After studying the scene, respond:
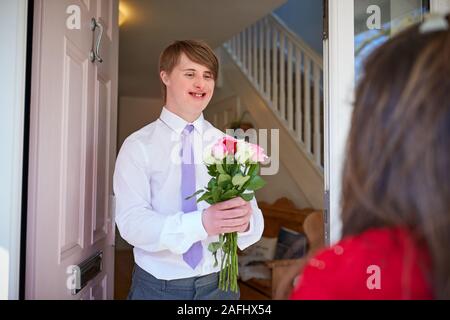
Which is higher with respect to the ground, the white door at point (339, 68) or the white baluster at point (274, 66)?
the white baluster at point (274, 66)

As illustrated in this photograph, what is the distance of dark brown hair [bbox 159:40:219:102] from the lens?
1805 mm

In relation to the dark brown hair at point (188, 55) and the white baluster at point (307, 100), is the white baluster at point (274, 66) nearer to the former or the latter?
the white baluster at point (307, 100)

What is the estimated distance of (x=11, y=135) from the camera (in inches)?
51.8

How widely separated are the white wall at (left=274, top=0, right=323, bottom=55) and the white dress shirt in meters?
2.49

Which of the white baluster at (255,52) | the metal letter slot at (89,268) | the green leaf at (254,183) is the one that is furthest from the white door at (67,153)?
the white baluster at (255,52)

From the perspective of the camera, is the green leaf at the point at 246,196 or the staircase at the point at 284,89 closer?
the green leaf at the point at 246,196

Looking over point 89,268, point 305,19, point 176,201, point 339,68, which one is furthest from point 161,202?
point 305,19

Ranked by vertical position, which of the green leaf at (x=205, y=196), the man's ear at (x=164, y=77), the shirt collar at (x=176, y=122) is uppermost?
the man's ear at (x=164, y=77)

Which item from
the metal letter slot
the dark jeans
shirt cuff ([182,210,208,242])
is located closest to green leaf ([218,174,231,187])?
shirt cuff ([182,210,208,242])

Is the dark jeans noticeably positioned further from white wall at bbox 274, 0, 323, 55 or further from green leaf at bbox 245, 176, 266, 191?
white wall at bbox 274, 0, 323, 55

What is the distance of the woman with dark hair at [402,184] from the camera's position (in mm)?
688

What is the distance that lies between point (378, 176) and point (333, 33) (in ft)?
3.52

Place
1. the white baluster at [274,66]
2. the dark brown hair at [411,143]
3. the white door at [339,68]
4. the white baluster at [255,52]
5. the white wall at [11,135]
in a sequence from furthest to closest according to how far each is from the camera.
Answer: the white baluster at [274,66] < the white baluster at [255,52] < the white door at [339,68] < the white wall at [11,135] < the dark brown hair at [411,143]

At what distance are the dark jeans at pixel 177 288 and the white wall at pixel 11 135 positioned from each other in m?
0.46
